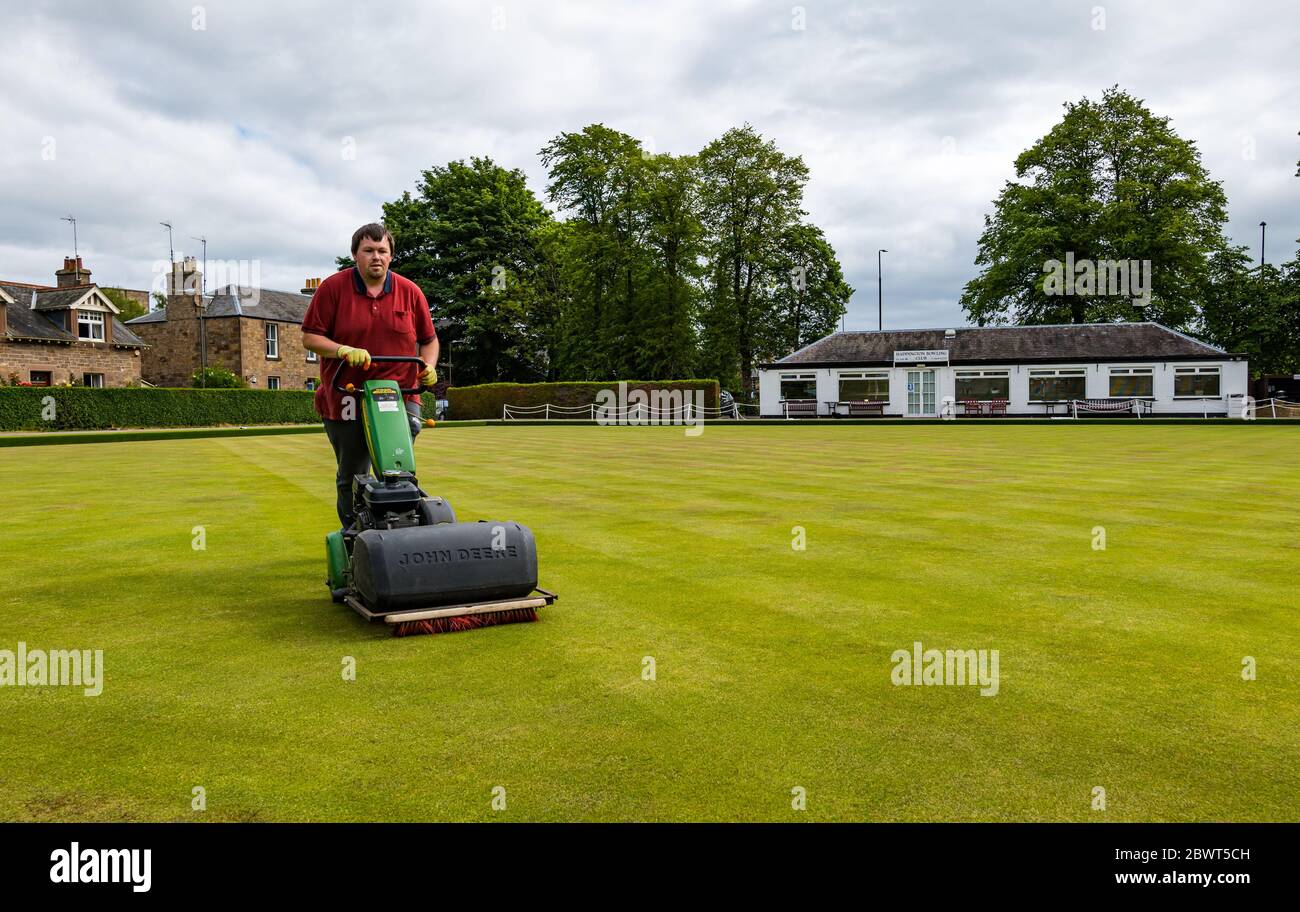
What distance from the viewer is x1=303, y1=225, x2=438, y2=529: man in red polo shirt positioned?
6164mm

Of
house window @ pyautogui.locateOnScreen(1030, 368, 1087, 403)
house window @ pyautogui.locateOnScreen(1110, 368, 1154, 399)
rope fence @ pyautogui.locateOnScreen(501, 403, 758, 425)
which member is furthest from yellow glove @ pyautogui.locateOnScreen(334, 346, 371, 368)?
house window @ pyautogui.locateOnScreen(1110, 368, 1154, 399)

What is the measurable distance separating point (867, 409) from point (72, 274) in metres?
46.0

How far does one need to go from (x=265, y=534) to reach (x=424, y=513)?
4245 mm

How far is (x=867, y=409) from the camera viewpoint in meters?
53.3

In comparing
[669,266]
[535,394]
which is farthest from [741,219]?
[535,394]

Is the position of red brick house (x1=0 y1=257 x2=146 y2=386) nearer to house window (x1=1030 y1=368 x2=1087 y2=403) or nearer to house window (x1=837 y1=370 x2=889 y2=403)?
house window (x1=837 y1=370 x2=889 y2=403)

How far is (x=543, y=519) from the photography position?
1005cm

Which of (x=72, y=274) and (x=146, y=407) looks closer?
(x=146, y=407)

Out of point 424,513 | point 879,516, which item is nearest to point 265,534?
point 424,513

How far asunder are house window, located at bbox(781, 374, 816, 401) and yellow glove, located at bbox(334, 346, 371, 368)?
1983 inches

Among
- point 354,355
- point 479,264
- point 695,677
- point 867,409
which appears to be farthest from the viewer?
point 479,264

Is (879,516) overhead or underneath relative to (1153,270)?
underneath

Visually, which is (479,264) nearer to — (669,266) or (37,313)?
(669,266)
